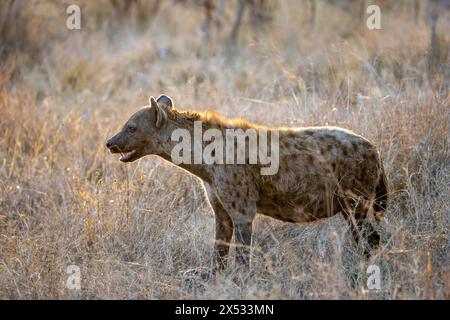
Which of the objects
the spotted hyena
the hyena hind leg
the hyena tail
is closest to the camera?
the spotted hyena

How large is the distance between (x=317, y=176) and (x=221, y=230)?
0.80m

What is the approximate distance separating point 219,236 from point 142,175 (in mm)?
1238

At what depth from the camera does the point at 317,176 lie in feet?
17.9

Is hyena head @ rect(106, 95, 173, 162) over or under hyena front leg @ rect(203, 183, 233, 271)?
over

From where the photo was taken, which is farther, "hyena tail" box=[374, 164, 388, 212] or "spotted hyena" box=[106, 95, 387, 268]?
"hyena tail" box=[374, 164, 388, 212]

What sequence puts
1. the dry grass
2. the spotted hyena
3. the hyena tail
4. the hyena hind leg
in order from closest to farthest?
the dry grass, the spotted hyena, the hyena hind leg, the hyena tail

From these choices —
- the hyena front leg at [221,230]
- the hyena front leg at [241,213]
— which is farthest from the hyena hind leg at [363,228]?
the hyena front leg at [221,230]

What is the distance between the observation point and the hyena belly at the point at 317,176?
5441 mm

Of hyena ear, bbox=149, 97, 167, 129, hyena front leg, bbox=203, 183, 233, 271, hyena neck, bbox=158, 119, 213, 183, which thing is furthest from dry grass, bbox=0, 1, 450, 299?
hyena ear, bbox=149, 97, 167, 129

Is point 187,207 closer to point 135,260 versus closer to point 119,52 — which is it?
point 135,260

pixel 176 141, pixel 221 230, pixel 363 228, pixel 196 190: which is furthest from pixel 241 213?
pixel 196 190

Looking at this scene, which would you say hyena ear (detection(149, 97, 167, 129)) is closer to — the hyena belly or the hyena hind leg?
the hyena belly

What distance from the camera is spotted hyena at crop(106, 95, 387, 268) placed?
5.40m
